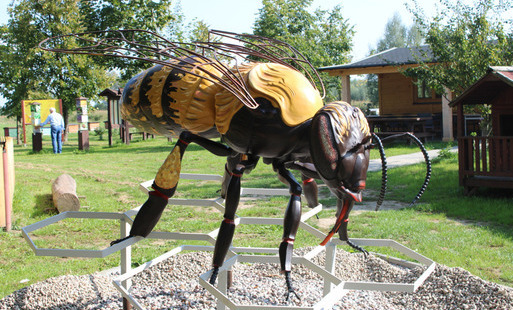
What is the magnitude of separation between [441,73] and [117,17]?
1099 cm

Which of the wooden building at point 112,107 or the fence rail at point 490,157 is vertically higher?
the wooden building at point 112,107

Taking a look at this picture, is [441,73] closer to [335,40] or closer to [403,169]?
[403,169]

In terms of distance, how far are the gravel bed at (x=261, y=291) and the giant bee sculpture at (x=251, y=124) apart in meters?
1.47

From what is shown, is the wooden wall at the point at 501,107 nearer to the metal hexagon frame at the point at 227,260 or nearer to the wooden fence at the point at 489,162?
the wooden fence at the point at 489,162

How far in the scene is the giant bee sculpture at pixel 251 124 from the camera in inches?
104

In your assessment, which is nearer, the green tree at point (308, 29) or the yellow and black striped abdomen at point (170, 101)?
the yellow and black striped abdomen at point (170, 101)

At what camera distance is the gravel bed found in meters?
4.19

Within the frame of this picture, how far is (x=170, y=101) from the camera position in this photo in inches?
125

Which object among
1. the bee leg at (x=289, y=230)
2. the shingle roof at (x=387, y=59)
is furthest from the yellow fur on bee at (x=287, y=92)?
the shingle roof at (x=387, y=59)

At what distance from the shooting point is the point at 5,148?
6648 mm

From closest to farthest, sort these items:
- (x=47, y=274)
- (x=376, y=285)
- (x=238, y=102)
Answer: (x=238, y=102), (x=376, y=285), (x=47, y=274)

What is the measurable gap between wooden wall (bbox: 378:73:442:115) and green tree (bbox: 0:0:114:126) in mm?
13769

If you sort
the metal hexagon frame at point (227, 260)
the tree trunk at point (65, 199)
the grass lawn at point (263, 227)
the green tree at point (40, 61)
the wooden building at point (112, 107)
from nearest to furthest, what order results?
the metal hexagon frame at point (227, 260) < the grass lawn at point (263, 227) < the tree trunk at point (65, 199) < the wooden building at point (112, 107) < the green tree at point (40, 61)

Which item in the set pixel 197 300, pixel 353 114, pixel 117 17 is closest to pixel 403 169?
pixel 197 300
